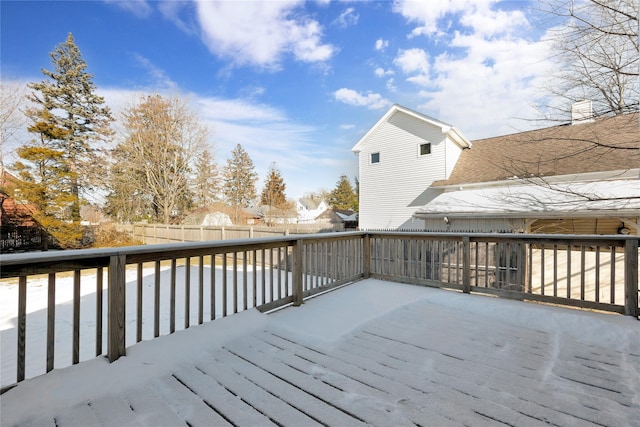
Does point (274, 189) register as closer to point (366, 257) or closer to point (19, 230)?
point (19, 230)

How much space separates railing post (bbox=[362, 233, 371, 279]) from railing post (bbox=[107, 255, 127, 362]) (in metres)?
3.51

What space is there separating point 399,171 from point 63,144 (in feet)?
52.7

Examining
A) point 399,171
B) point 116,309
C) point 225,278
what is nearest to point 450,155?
point 399,171

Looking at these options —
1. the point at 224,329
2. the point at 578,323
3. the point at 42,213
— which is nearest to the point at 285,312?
the point at 224,329

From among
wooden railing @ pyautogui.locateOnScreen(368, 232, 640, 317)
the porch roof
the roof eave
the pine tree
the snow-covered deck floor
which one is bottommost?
the snow-covered deck floor

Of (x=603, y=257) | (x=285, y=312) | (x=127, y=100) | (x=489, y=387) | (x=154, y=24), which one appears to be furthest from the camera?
(x=127, y=100)

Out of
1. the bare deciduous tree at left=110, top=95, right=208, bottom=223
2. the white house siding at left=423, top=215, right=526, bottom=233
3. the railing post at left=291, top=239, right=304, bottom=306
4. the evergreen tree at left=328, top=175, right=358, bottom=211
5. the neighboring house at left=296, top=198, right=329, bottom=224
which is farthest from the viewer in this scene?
the neighboring house at left=296, top=198, right=329, bottom=224

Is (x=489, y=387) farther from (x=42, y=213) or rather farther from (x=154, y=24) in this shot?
(x=42, y=213)

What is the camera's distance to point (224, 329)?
2.62m

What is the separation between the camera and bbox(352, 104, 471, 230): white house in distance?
35.8ft

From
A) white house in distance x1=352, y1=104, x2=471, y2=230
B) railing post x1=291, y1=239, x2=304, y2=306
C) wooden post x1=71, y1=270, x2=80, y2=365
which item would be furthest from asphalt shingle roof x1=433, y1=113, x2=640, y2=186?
wooden post x1=71, y1=270, x2=80, y2=365

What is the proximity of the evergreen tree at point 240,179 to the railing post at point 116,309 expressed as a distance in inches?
988

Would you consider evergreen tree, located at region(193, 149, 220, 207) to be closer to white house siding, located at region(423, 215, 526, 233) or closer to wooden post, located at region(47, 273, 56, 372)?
white house siding, located at region(423, 215, 526, 233)

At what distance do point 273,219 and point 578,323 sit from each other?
2398cm
